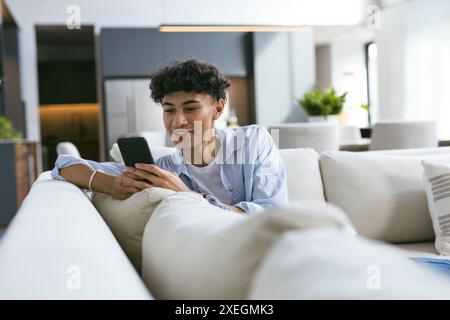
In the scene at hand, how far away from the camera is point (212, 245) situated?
2.14 ft

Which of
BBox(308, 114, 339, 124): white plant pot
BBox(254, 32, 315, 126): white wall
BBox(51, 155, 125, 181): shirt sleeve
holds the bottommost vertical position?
BBox(51, 155, 125, 181): shirt sleeve

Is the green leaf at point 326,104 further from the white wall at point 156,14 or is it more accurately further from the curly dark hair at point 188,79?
the curly dark hair at point 188,79

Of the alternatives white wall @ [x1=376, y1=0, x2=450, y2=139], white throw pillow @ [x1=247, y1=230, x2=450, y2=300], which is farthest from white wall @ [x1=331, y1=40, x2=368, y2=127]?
white throw pillow @ [x1=247, y1=230, x2=450, y2=300]

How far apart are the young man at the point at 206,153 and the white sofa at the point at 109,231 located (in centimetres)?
15

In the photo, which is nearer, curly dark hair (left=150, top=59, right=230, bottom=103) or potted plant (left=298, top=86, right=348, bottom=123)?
curly dark hair (left=150, top=59, right=230, bottom=103)

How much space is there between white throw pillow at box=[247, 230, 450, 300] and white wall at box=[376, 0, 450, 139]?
752 centimetres

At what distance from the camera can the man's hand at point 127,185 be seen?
1394mm

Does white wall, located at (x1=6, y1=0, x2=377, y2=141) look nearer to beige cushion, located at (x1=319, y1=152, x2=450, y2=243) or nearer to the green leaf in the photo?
the green leaf

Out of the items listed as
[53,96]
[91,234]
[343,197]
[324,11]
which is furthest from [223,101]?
[53,96]

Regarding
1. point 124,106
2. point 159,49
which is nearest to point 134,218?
point 124,106

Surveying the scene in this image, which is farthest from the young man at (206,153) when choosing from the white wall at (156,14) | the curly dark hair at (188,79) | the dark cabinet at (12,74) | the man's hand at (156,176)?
the white wall at (156,14)

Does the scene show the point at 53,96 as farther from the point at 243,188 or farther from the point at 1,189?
the point at 243,188

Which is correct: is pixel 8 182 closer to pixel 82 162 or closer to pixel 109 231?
pixel 82 162

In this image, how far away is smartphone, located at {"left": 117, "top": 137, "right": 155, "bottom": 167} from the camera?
4.73 ft
